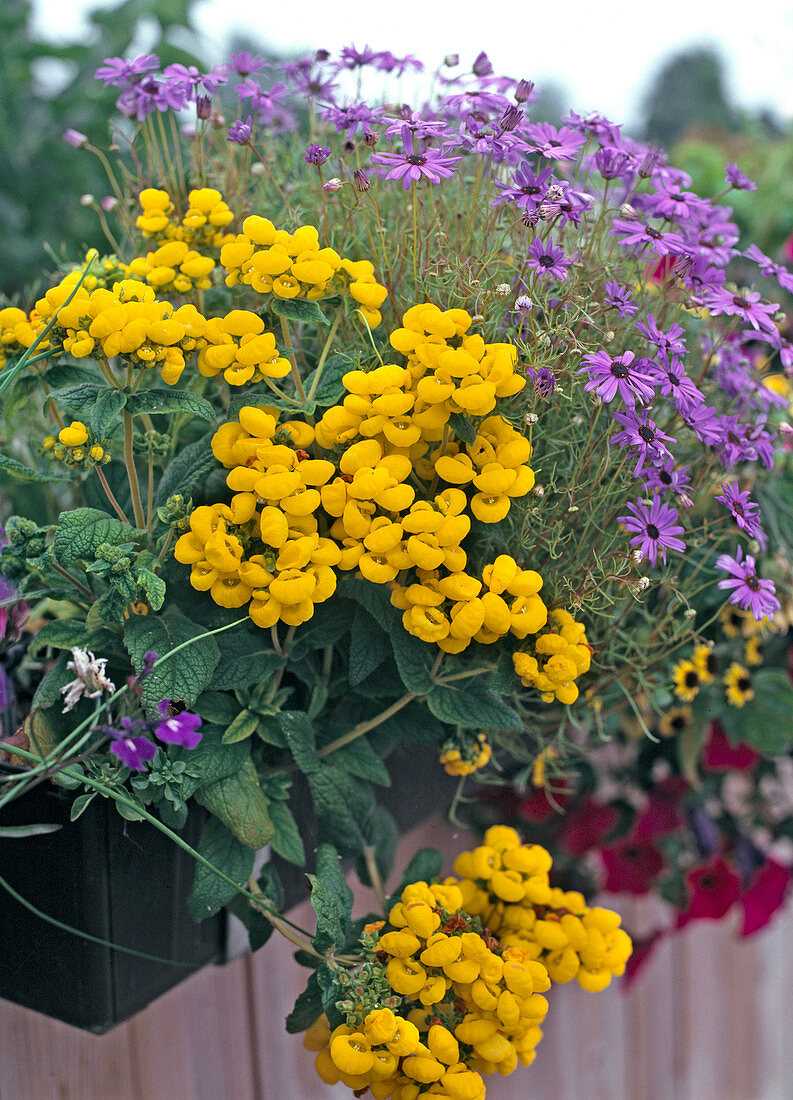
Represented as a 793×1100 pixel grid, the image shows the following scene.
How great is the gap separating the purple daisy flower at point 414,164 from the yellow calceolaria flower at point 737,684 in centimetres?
42

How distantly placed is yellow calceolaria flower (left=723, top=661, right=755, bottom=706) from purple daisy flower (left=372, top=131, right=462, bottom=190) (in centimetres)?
42

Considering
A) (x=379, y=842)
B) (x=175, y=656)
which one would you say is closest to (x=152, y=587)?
(x=175, y=656)

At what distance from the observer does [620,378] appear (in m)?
0.46

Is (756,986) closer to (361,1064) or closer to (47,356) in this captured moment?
(361,1064)

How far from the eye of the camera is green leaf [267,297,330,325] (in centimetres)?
44

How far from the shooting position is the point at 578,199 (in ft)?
1.64

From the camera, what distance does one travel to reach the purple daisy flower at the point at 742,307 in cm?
52

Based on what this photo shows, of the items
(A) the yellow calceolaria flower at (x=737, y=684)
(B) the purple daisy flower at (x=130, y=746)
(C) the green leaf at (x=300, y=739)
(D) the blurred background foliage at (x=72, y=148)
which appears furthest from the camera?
(D) the blurred background foliage at (x=72, y=148)

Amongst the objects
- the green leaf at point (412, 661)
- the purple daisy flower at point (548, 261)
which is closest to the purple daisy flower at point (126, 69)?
the purple daisy flower at point (548, 261)

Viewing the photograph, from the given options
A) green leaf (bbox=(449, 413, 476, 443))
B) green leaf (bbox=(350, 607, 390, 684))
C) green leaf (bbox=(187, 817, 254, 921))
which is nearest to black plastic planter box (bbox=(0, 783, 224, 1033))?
green leaf (bbox=(187, 817, 254, 921))

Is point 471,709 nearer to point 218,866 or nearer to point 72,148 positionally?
point 218,866

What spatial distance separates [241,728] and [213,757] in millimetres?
20

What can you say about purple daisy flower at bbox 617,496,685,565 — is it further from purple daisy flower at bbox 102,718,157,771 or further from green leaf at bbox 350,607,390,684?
purple daisy flower at bbox 102,718,157,771

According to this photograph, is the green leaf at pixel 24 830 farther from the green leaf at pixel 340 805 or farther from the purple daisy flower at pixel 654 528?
the purple daisy flower at pixel 654 528
